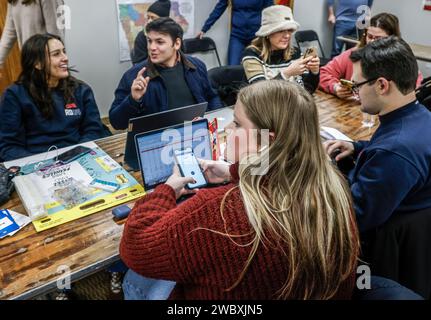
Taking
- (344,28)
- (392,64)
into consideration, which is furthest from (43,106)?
(344,28)

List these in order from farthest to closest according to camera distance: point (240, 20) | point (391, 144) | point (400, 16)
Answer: point (400, 16)
point (240, 20)
point (391, 144)

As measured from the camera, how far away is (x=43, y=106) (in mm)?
2070

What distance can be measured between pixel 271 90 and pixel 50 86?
5.15 feet

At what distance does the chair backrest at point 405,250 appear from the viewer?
122 centimetres

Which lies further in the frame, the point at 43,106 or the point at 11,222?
the point at 43,106

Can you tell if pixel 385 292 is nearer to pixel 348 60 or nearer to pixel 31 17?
pixel 348 60

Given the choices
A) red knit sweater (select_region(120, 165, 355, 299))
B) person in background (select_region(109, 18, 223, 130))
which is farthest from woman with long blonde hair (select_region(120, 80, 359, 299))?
person in background (select_region(109, 18, 223, 130))

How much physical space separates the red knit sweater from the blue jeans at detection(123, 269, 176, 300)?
0.29m

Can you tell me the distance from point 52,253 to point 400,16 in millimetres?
5935

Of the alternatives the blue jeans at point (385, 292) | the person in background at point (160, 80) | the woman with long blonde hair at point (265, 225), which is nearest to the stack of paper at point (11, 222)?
the woman with long blonde hair at point (265, 225)

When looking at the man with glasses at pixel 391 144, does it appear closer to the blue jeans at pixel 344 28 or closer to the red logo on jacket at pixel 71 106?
the red logo on jacket at pixel 71 106

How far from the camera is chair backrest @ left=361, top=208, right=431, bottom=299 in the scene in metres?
1.22
